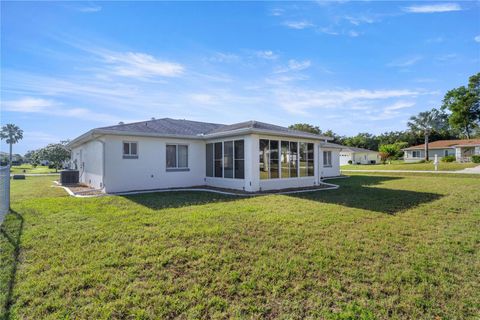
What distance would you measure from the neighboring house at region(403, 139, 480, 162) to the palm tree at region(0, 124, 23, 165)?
95.1 meters

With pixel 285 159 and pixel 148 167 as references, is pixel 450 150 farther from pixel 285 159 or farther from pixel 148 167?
pixel 148 167

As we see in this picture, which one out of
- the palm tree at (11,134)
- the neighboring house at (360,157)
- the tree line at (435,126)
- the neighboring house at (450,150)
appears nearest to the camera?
the neighboring house at (450,150)

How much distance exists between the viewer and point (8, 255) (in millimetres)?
4352

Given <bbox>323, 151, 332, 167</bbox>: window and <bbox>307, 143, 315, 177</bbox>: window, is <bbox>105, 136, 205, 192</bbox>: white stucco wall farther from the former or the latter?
<bbox>323, 151, 332, 167</bbox>: window

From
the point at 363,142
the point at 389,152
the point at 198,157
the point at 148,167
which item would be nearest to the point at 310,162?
the point at 198,157

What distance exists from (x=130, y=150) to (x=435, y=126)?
63.4 m

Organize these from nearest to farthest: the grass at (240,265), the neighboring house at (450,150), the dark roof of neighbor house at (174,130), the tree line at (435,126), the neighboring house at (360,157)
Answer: the grass at (240,265), the dark roof of neighbor house at (174,130), the neighboring house at (450,150), the tree line at (435,126), the neighboring house at (360,157)

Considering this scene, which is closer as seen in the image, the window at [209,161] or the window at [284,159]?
the window at [284,159]

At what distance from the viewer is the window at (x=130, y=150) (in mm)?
12081

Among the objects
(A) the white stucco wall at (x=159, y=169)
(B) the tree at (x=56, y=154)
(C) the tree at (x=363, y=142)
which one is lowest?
(A) the white stucco wall at (x=159, y=169)

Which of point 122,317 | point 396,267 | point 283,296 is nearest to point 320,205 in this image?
point 396,267

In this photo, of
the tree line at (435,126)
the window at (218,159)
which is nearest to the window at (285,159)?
the window at (218,159)

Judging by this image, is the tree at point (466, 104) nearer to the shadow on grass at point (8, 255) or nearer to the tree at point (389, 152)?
the tree at point (389, 152)

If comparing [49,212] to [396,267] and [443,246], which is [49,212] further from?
[443,246]
